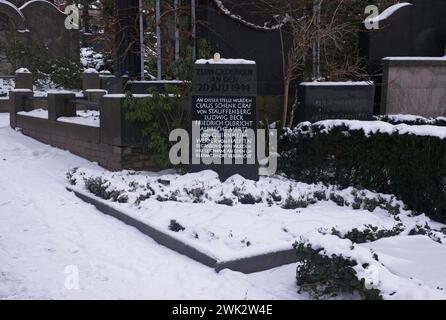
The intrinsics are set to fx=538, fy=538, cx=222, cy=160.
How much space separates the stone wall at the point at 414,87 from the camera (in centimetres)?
1116

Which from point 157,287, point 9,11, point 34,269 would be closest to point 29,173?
point 34,269

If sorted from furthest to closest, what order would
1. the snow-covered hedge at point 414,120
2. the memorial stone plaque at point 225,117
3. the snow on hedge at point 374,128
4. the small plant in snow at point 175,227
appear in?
the snow-covered hedge at point 414,120 → the memorial stone plaque at point 225,117 → the snow on hedge at point 374,128 → the small plant in snow at point 175,227

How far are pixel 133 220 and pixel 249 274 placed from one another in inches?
71.0

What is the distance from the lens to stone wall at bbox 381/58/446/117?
1116 centimetres

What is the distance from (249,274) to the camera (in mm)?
4918

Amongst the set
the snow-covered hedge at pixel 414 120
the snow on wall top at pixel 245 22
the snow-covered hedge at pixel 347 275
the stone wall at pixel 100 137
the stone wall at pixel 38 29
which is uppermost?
the stone wall at pixel 38 29

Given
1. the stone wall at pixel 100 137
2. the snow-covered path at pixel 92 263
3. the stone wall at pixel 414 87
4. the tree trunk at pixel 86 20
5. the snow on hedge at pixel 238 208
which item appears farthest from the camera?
the tree trunk at pixel 86 20

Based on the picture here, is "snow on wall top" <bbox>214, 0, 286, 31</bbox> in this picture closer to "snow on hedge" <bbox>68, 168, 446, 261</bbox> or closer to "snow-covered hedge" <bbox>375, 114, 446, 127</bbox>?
"snow-covered hedge" <bbox>375, 114, 446, 127</bbox>

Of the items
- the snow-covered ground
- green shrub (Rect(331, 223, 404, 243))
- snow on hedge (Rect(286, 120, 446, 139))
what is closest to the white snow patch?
the snow-covered ground

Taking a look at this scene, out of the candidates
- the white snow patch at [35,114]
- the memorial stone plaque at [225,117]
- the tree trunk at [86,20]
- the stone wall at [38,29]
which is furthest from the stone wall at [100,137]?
the tree trunk at [86,20]

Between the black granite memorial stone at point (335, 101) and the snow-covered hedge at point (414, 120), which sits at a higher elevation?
the black granite memorial stone at point (335, 101)

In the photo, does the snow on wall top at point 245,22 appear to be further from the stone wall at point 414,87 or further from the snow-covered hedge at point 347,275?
the snow-covered hedge at point 347,275

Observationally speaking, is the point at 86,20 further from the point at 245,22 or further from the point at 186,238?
the point at 186,238

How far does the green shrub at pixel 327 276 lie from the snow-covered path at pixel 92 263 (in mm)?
166
